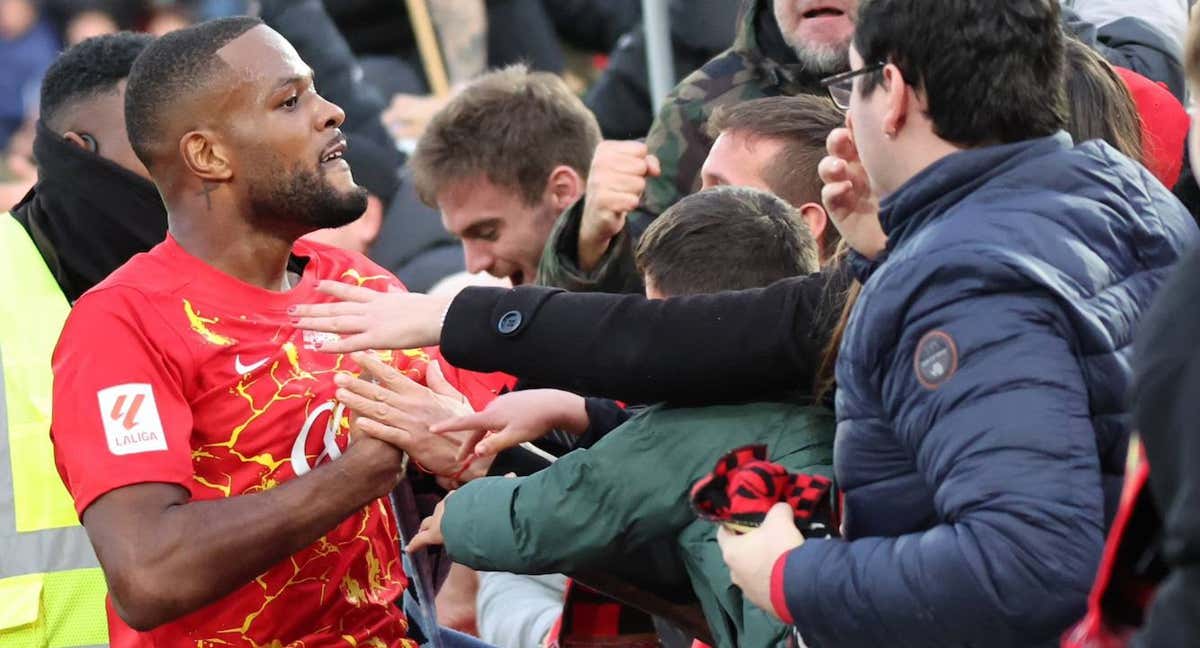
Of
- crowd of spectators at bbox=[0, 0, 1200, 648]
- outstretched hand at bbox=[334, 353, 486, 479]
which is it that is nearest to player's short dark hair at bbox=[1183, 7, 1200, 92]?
crowd of spectators at bbox=[0, 0, 1200, 648]

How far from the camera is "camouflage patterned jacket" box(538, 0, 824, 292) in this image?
4508 mm

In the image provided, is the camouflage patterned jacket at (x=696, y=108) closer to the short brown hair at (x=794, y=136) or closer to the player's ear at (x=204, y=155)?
the short brown hair at (x=794, y=136)

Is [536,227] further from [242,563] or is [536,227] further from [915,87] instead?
[915,87]

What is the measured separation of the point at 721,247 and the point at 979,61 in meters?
0.88

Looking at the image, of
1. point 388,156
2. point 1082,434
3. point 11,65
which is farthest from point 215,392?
point 11,65

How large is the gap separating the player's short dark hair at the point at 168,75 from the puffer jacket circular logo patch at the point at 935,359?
1.69 metres

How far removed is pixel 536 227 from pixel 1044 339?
2863mm

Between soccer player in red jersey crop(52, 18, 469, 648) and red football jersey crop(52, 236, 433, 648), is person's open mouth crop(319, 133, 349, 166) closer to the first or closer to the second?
soccer player in red jersey crop(52, 18, 469, 648)

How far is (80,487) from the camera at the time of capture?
317 centimetres

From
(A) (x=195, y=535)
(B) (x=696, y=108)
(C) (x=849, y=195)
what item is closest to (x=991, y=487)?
(C) (x=849, y=195)

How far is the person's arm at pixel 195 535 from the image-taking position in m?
3.10

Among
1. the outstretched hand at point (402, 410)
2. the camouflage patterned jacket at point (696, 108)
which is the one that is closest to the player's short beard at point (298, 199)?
the outstretched hand at point (402, 410)

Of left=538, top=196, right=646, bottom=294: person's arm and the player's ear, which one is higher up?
the player's ear

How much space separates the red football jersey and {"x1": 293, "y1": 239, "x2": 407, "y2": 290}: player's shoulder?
0.16 m
